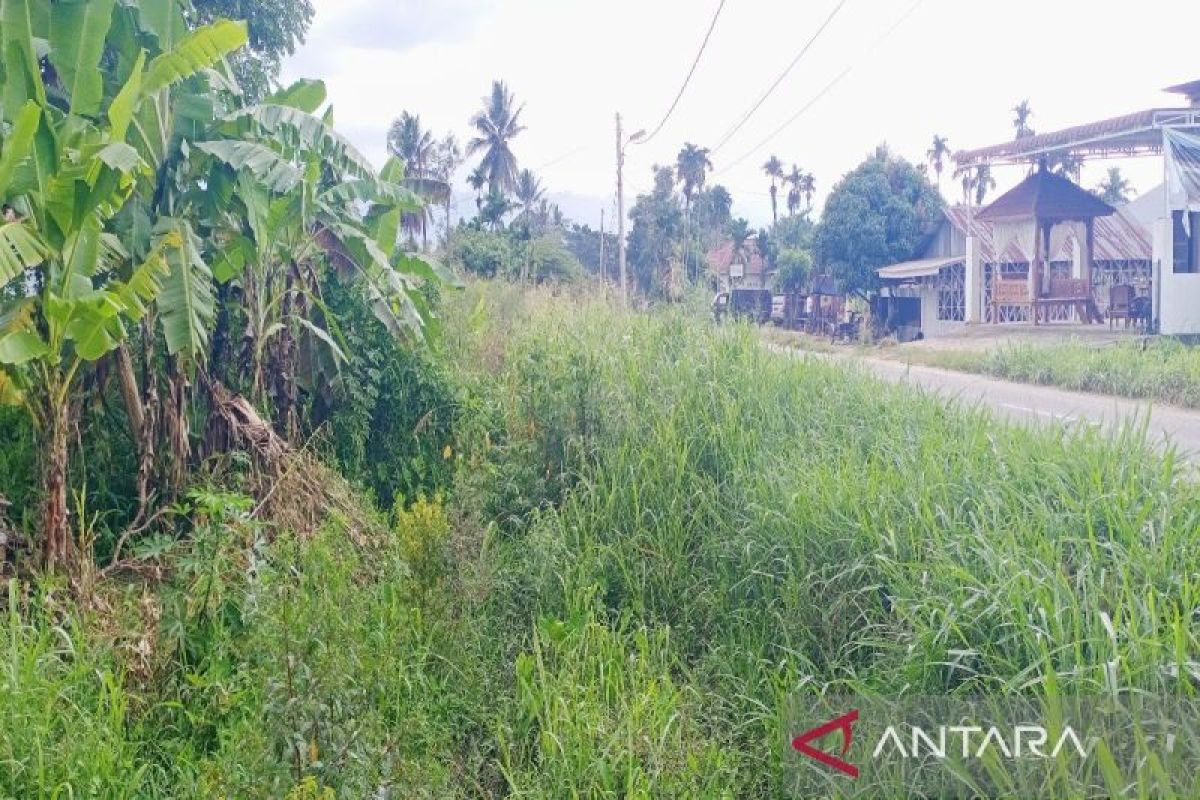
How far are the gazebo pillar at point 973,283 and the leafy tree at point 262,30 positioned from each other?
1613cm

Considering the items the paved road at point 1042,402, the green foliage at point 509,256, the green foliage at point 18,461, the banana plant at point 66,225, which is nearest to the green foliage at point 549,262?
the green foliage at point 509,256

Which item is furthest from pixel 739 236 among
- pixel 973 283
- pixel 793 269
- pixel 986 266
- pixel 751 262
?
pixel 973 283

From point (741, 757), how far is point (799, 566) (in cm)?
95

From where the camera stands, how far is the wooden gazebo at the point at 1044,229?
20.0 meters

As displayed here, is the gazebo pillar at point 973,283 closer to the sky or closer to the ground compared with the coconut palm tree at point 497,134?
closer to the ground

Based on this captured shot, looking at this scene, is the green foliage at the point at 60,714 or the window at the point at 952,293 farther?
the window at the point at 952,293

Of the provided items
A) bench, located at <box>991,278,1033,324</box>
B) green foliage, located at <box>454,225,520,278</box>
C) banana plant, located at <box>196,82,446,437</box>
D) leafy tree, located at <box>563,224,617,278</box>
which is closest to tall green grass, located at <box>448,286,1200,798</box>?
banana plant, located at <box>196,82,446,437</box>

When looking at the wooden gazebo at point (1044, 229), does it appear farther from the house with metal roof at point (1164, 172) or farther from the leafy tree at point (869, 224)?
the leafy tree at point (869, 224)

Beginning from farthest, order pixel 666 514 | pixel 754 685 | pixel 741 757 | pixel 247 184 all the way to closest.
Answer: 1. pixel 247 184
2. pixel 666 514
3. pixel 754 685
4. pixel 741 757

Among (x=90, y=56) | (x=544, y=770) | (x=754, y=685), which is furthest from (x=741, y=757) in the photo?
(x=90, y=56)

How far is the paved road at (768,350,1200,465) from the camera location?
6254 millimetres

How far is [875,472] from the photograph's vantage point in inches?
172

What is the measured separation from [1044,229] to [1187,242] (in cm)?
435

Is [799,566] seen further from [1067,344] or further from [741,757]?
[1067,344]
